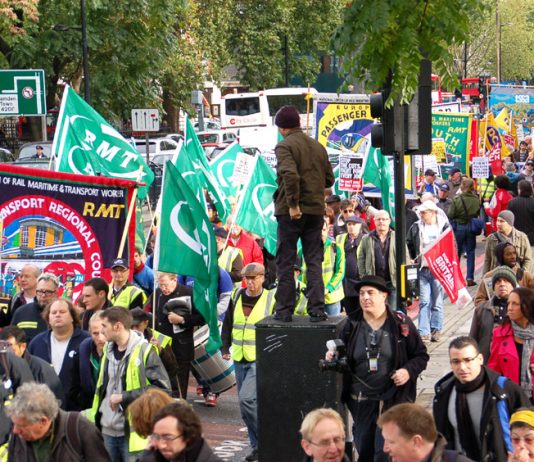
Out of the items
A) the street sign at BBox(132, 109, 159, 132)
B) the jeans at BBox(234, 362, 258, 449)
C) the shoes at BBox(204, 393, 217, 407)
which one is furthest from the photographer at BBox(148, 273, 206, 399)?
the street sign at BBox(132, 109, 159, 132)

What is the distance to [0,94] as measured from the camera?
22.7 metres

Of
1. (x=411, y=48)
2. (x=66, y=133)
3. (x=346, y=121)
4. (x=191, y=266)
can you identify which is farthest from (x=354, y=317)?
(x=346, y=121)

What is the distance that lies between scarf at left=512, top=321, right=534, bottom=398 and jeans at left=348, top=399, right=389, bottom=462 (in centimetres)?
99

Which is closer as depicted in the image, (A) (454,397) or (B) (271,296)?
(A) (454,397)

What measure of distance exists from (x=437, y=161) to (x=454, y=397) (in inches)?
900

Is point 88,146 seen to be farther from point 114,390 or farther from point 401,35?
point 114,390

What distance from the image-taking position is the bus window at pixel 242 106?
55.1 meters

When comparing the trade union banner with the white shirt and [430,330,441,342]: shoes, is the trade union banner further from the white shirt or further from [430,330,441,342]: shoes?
[430,330,441,342]: shoes

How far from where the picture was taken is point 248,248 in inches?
572

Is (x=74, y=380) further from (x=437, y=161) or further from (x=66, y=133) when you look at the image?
(x=437, y=161)

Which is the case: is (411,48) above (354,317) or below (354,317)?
above

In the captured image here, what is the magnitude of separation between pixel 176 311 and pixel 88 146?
4.22m

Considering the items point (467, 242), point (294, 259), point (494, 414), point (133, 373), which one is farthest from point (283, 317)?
point (467, 242)

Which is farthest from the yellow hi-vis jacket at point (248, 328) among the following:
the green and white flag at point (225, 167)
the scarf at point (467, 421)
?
the green and white flag at point (225, 167)
